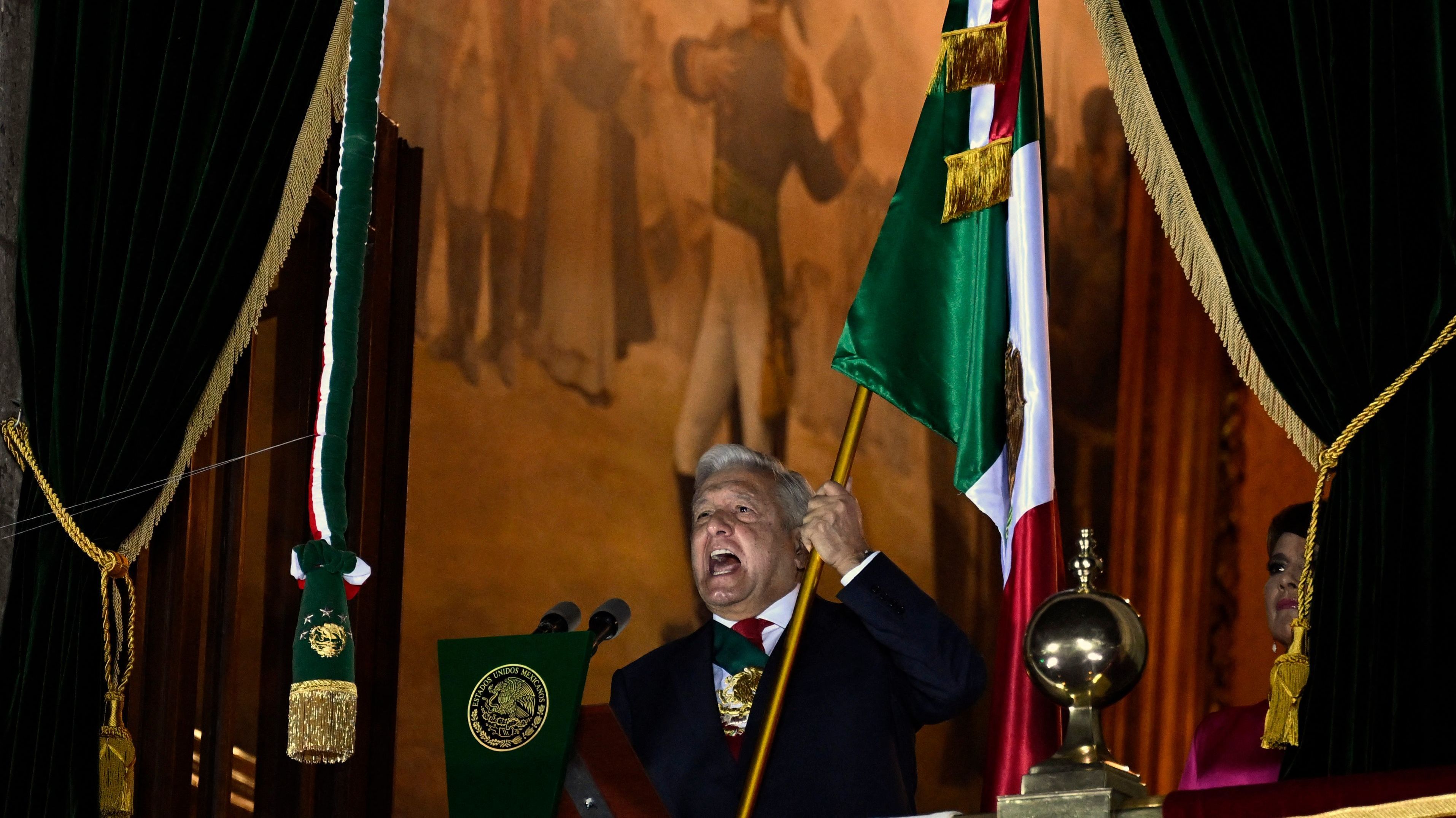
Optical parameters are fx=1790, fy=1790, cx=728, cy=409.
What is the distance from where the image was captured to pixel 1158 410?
5180mm

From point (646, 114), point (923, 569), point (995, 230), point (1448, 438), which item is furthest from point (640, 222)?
point (1448, 438)

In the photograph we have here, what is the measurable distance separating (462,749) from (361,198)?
1.01 metres

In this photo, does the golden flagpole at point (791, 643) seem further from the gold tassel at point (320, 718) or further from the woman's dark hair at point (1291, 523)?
the woman's dark hair at point (1291, 523)

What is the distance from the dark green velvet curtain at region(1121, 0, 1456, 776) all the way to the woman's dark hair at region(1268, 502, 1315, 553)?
89cm

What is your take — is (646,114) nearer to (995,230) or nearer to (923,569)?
(923,569)

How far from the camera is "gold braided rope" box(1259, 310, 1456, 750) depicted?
2660mm

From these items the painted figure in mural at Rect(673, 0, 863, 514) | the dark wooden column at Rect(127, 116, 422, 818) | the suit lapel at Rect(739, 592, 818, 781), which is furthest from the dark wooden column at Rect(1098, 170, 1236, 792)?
the dark wooden column at Rect(127, 116, 422, 818)

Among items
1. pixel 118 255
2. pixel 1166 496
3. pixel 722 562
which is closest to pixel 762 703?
pixel 722 562

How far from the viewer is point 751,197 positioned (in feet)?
17.6

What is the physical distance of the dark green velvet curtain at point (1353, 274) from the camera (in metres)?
2.58

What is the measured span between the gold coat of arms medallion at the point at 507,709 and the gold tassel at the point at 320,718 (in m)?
0.23

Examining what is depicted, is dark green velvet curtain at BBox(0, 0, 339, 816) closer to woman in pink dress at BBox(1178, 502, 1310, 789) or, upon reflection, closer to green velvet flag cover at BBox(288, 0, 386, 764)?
green velvet flag cover at BBox(288, 0, 386, 764)

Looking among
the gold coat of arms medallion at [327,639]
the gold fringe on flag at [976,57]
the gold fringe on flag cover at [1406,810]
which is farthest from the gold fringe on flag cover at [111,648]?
the gold fringe on flag cover at [1406,810]

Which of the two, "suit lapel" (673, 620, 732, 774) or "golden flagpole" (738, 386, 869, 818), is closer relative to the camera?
"golden flagpole" (738, 386, 869, 818)
